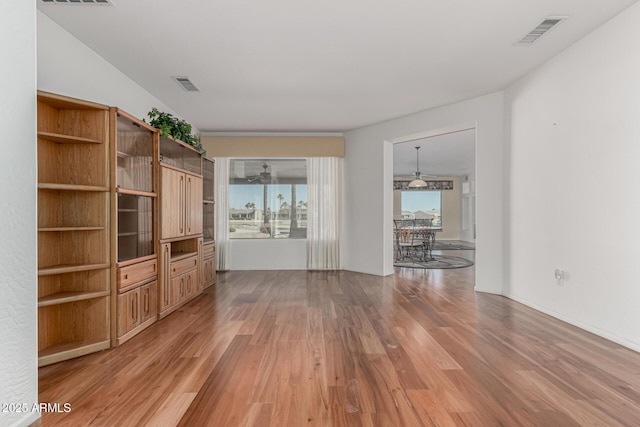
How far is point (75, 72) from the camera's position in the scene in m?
3.48

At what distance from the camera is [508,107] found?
16.1 ft

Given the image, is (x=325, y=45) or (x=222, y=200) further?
(x=222, y=200)

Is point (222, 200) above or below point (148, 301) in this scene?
above

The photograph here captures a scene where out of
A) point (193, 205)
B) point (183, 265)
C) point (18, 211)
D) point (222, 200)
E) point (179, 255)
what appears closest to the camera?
point (18, 211)

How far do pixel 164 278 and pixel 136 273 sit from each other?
0.62 m

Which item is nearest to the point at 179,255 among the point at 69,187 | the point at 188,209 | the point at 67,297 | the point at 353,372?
the point at 188,209

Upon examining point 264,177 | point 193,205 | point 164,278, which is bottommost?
point 164,278

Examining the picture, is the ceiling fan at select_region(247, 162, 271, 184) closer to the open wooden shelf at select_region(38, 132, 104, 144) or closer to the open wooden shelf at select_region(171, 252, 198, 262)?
the open wooden shelf at select_region(171, 252, 198, 262)

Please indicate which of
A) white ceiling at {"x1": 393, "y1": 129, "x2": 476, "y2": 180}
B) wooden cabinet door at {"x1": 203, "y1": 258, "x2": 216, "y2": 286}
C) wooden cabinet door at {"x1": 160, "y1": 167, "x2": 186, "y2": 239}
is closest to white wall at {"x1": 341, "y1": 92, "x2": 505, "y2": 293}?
white ceiling at {"x1": 393, "y1": 129, "x2": 476, "y2": 180}

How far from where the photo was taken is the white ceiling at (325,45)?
294 cm

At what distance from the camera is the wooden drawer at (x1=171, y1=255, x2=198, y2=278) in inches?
169

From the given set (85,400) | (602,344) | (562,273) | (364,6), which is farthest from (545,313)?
(85,400)

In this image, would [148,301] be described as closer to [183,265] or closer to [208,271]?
[183,265]

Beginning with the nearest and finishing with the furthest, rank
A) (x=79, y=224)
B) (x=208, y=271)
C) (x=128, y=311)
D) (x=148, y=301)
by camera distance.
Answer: (x=79, y=224), (x=128, y=311), (x=148, y=301), (x=208, y=271)
